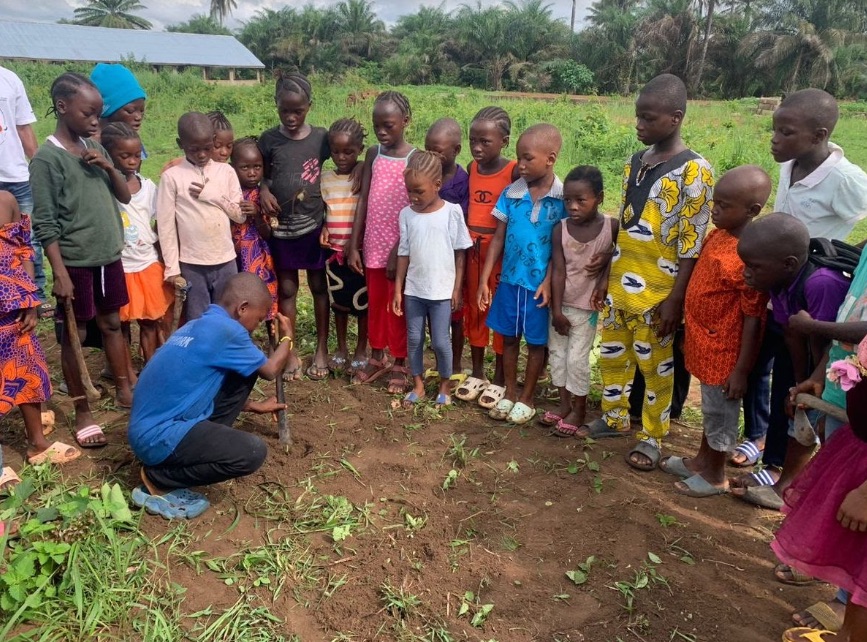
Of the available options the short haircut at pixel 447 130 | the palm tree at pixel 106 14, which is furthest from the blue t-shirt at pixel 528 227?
the palm tree at pixel 106 14

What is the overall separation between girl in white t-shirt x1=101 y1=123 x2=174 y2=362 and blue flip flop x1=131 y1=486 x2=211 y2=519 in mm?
1352

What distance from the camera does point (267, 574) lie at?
2.60m

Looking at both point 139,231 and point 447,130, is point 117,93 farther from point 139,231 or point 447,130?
point 447,130

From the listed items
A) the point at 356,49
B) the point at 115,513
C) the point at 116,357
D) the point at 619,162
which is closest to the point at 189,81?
the point at 619,162

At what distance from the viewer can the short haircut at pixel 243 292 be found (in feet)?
9.84

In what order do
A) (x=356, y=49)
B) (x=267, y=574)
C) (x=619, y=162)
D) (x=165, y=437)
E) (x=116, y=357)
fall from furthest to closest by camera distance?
1. (x=356, y=49)
2. (x=619, y=162)
3. (x=116, y=357)
4. (x=165, y=437)
5. (x=267, y=574)

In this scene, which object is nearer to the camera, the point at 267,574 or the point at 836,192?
the point at 267,574

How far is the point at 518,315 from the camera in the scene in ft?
12.4

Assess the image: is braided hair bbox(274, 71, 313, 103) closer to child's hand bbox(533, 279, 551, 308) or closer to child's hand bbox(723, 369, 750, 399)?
child's hand bbox(533, 279, 551, 308)

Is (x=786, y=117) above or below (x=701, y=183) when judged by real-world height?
above

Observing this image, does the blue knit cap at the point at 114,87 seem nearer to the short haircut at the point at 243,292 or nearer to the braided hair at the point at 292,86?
the braided hair at the point at 292,86

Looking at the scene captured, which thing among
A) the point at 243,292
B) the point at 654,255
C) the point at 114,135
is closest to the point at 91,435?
the point at 243,292

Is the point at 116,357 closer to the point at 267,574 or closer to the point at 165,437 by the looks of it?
the point at 165,437

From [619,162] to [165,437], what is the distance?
10.7 metres
